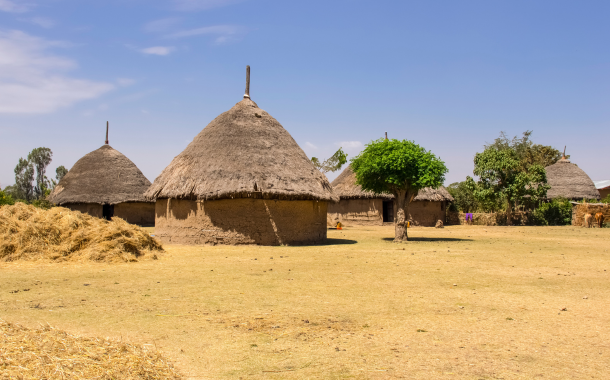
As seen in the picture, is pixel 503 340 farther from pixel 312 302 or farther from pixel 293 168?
pixel 293 168

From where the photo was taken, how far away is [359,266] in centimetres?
1038

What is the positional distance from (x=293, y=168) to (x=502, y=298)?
1100 centimetres

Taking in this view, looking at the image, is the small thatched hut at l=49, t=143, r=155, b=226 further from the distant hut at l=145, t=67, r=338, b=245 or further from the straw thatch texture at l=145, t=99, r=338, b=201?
the distant hut at l=145, t=67, r=338, b=245

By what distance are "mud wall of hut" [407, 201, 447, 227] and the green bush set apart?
754cm

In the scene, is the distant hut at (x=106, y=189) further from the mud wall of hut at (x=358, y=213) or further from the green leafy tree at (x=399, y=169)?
the green leafy tree at (x=399, y=169)

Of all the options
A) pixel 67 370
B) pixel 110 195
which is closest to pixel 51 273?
pixel 67 370

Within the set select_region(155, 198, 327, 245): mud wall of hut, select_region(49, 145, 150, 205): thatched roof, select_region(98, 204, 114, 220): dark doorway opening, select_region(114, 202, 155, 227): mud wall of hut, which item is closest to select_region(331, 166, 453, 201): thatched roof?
select_region(114, 202, 155, 227): mud wall of hut

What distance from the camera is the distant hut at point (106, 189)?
27.6 m

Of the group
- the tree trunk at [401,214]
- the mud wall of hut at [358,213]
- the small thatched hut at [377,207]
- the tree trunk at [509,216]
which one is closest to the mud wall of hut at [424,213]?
the small thatched hut at [377,207]

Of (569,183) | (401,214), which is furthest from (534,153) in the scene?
(401,214)

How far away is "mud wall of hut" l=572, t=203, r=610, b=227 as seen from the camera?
29.3 meters

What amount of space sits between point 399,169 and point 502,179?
16853 millimetres

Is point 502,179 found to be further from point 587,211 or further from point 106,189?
point 106,189

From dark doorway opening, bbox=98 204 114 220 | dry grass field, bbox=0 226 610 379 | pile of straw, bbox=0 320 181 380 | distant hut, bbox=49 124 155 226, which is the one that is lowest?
dry grass field, bbox=0 226 610 379
